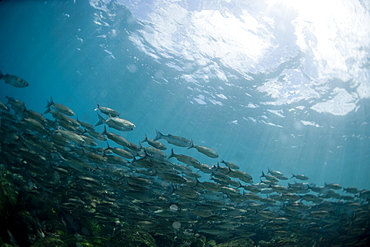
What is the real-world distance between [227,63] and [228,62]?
0.61ft

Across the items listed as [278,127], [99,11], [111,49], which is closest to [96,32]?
[111,49]

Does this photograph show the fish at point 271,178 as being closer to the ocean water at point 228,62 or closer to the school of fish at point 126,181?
the school of fish at point 126,181

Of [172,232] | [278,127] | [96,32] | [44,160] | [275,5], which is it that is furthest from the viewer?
[278,127]

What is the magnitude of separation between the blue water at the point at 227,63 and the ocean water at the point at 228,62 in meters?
0.10

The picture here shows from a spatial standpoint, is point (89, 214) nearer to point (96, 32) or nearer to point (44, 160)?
point (44, 160)

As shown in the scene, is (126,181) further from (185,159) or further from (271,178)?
(271,178)

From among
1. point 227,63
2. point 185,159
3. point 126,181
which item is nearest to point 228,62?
point 227,63

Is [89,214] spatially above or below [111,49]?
below

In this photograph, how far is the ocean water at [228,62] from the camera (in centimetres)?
1489

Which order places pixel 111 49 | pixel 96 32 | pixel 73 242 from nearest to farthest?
1. pixel 73 242
2. pixel 96 32
3. pixel 111 49

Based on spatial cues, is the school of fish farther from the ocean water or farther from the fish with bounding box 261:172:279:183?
the ocean water

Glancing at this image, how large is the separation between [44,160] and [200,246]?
22.4 ft

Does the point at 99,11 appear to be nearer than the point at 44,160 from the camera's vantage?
No

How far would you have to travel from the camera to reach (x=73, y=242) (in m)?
4.97
